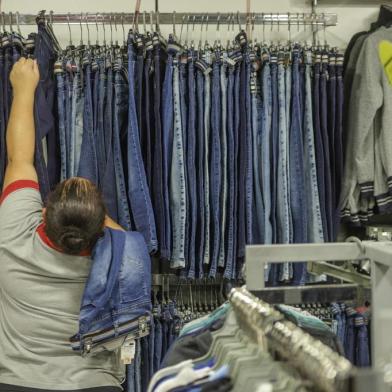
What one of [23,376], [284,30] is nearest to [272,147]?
[284,30]

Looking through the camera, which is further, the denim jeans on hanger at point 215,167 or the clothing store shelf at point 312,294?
the denim jeans on hanger at point 215,167

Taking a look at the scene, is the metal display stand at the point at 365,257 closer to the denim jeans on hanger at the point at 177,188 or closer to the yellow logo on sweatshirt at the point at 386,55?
the denim jeans on hanger at the point at 177,188

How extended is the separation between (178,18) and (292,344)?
57.1 inches

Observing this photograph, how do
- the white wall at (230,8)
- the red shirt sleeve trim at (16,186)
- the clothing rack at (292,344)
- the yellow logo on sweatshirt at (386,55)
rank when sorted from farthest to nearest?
the white wall at (230,8)
the yellow logo on sweatshirt at (386,55)
the red shirt sleeve trim at (16,186)
the clothing rack at (292,344)

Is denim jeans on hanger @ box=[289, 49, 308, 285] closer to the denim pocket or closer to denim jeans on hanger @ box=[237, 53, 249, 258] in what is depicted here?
denim jeans on hanger @ box=[237, 53, 249, 258]

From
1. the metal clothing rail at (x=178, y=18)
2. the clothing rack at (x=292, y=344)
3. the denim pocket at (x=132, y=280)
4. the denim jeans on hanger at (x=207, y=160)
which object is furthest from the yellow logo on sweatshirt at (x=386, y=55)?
the clothing rack at (x=292, y=344)

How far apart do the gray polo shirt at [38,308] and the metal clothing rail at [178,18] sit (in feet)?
2.34

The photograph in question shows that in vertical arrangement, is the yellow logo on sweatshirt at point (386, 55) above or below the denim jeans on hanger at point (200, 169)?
above

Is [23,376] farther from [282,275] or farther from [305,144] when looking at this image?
[305,144]

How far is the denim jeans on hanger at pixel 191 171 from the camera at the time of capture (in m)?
1.65

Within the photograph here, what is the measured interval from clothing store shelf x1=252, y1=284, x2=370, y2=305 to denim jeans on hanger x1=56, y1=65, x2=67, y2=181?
0.95 metres

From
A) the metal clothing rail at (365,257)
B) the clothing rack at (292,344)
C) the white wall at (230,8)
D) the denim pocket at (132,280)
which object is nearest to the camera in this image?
the clothing rack at (292,344)

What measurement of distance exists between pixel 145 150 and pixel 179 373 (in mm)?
979

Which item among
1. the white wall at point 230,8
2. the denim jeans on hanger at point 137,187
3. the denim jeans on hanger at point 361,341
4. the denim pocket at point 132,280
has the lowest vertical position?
the denim jeans on hanger at point 361,341
